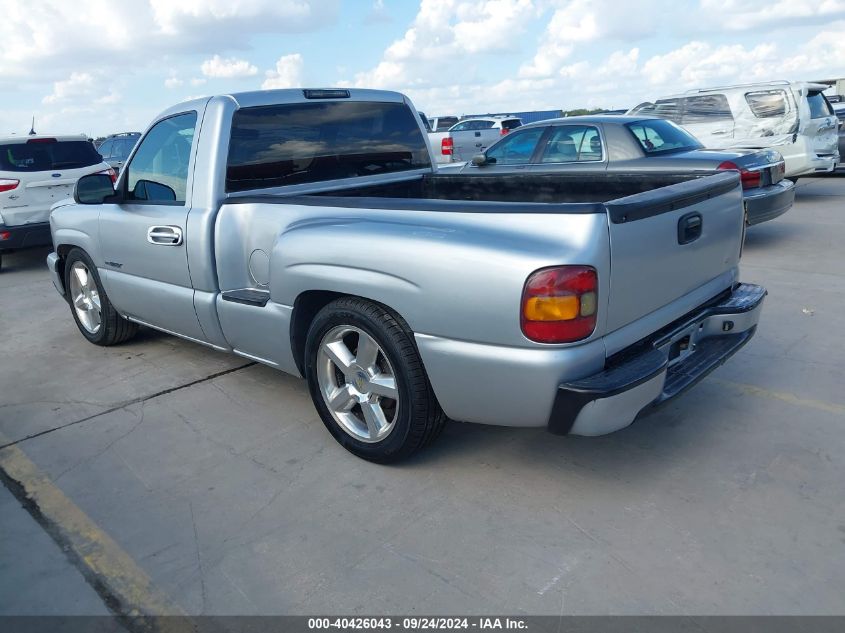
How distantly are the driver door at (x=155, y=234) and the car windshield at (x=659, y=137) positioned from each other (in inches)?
192

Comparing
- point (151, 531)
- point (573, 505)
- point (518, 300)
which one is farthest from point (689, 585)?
point (151, 531)

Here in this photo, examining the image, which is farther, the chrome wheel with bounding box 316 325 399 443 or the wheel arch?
the wheel arch

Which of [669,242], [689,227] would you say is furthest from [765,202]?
[669,242]

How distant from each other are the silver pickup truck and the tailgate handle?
0.01 meters

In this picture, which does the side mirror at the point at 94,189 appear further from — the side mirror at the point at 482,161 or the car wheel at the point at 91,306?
the side mirror at the point at 482,161

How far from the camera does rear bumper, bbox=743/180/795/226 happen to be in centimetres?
720

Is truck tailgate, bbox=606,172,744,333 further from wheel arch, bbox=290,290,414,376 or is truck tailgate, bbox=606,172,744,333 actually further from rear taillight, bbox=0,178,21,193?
rear taillight, bbox=0,178,21,193

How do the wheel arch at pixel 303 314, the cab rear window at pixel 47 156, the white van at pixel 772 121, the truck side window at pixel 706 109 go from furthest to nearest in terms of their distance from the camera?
the truck side window at pixel 706 109
the white van at pixel 772 121
the cab rear window at pixel 47 156
the wheel arch at pixel 303 314

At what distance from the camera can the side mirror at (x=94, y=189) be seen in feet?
14.9

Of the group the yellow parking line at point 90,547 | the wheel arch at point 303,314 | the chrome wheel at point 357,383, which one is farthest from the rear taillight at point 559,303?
the yellow parking line at point 90,547

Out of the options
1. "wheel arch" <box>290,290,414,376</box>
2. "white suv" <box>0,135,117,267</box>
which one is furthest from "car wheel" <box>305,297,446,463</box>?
"white suv" <box>0,135,117,267</box>

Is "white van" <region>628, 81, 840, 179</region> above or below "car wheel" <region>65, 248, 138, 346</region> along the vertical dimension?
above

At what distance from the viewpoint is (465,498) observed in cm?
308

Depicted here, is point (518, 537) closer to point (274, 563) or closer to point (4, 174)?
point (274, 563)
